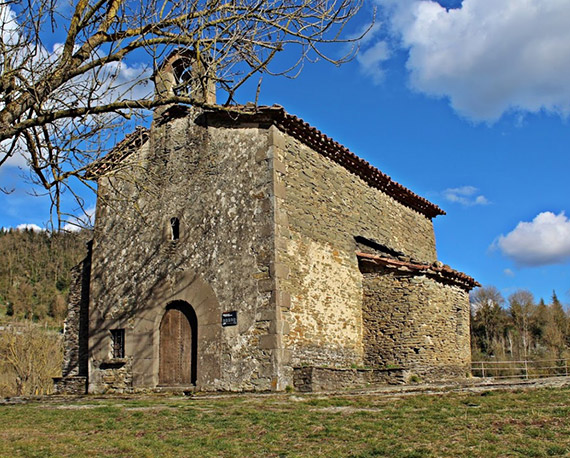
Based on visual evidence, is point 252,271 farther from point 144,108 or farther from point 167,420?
point 144,108

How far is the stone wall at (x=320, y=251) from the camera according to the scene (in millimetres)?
13352

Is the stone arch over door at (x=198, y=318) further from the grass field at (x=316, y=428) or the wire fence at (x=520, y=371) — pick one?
the wire fence at (x=520, y=371)

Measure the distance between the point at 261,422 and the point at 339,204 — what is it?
8.60 m

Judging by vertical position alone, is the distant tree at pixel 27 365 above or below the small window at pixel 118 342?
below

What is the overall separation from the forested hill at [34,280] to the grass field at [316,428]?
4648 cm

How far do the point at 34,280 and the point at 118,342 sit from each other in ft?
159

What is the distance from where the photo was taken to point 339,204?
622 inches

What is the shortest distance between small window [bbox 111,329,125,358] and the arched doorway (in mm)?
1517

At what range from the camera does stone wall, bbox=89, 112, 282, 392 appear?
12.9 metres

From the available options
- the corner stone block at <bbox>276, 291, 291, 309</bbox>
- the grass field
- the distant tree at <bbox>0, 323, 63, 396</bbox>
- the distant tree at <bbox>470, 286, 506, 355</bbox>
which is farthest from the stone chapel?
the distant tree at <bbox>470, 286, 506, 355</bbox>

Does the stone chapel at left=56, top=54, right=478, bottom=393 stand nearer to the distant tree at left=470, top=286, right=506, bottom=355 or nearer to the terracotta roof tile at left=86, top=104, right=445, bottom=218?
the terracotta roof tile at left=86, top=104, right=445, bottom=218

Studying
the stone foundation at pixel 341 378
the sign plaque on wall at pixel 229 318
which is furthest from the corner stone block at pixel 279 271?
the stone foundation at pixel 341 378

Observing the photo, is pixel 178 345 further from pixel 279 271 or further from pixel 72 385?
pixel 72 385

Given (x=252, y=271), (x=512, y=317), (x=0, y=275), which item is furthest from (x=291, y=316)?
(x=0, y=275)
